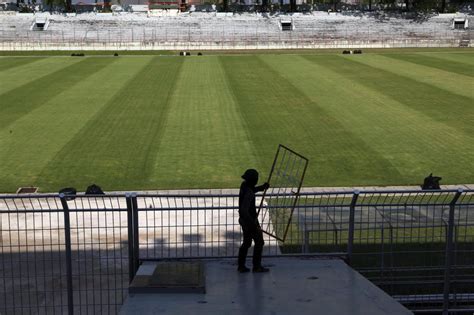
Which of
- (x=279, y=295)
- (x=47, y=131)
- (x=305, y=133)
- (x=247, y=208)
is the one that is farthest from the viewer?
(x=47, y=131)

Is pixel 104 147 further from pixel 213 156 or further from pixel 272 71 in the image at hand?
pixel 272 71

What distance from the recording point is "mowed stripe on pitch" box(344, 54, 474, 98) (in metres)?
31.5

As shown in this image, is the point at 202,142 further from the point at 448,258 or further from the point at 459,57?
the point at 459,57

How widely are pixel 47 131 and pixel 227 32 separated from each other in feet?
176

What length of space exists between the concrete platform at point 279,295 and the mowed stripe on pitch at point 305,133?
7814 millimetres

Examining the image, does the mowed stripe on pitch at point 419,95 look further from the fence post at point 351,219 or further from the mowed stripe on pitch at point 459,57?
the fence post at point 351,219

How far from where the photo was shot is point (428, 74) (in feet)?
123

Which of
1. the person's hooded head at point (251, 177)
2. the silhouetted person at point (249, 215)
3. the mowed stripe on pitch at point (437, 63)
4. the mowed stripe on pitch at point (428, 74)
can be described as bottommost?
the mowed stripe on pitch at point (428, 74)

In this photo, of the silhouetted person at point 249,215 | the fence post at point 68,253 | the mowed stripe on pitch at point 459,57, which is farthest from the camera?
the mowed stripe on pitch at point 459,57

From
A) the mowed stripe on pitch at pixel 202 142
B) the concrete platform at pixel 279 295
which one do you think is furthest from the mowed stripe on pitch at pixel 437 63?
the concrete platform at pixel 279 295

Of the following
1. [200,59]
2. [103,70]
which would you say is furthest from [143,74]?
[200,59]

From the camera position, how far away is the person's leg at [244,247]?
25.8 ft

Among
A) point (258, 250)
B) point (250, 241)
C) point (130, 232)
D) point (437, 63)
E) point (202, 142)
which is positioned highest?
point (130, 232)

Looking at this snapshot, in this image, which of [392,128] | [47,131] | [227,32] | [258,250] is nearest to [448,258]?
[258,250]
